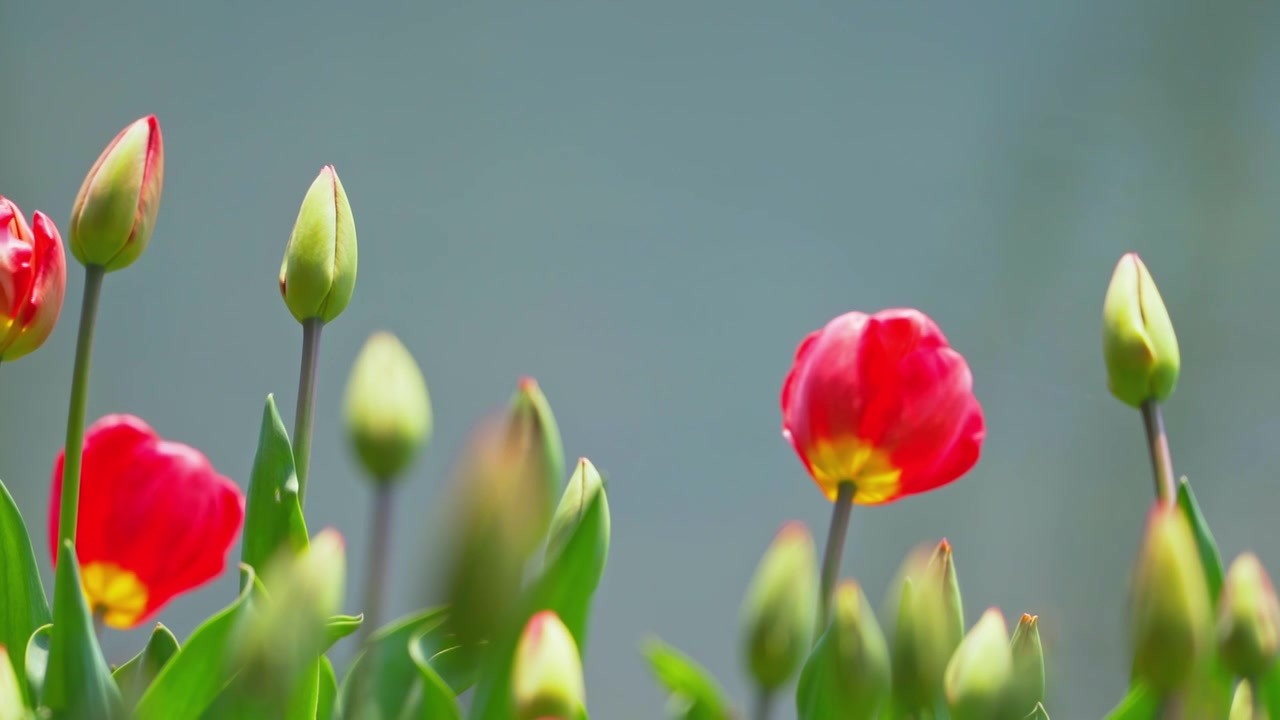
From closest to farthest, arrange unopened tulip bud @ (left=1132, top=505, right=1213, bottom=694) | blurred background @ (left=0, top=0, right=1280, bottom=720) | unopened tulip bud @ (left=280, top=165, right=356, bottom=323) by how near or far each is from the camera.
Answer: unopened tulip bud @ (left=1132, top=505, right=1213, bottom=694) < unopened tulip bud @ (left=280, top=165, right=356, bottom=323) < blurred background @ (left=0, top=0, right=1280, bottom=720)

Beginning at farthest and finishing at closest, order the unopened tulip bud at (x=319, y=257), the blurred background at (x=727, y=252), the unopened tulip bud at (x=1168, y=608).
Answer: the blurred background at (x=727, y=252), the unopened tulip bud at (x=319, y=257), the unopened tulip bud at (x=1168, y=608)

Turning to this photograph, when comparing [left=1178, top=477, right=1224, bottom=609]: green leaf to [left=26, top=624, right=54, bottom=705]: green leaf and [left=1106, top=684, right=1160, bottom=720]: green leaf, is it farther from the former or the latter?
[left=26, top=624, right=54, bottom=705]: green leaf

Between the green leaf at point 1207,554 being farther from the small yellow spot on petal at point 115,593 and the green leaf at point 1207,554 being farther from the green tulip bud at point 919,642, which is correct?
the small yellow spot on petal at point 115,593

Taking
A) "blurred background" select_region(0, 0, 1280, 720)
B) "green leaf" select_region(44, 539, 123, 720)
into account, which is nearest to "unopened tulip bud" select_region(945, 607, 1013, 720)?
"green leaf" select_region(44, 539, 123, 720)

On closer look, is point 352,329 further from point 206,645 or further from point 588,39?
point 206,645

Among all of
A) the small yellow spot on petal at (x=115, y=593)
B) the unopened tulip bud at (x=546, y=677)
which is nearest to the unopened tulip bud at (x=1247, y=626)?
the unopened tulip bud at (x=546, y=677)

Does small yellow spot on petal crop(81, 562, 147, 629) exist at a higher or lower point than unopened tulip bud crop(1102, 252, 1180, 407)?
lower

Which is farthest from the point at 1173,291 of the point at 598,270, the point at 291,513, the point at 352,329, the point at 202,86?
the point at 291,513
